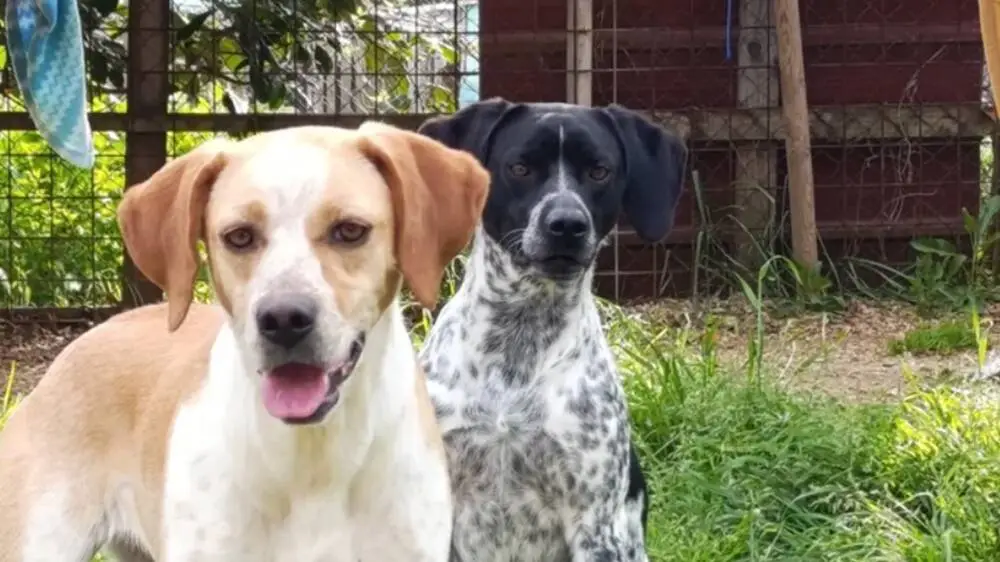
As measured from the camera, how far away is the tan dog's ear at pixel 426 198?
9.68 ft

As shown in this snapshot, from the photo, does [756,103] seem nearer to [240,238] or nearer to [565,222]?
[565,222]

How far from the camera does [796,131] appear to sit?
747cm

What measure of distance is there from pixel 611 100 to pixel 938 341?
78.7 inches

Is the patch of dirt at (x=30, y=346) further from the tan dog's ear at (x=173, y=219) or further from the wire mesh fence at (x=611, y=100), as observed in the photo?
the tan dog's ear at (x=173, y=219)

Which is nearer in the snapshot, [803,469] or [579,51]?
[803,469]

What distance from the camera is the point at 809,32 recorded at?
8.09 metres

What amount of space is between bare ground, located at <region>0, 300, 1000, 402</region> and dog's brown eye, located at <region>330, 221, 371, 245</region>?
3.09 metres

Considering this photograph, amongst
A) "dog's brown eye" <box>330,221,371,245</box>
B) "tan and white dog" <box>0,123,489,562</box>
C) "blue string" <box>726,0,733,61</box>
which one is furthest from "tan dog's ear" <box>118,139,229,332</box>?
"blue string" <box>726,0,733,61</box>

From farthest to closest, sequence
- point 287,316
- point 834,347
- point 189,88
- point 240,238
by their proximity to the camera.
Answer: point 189,88 < point 834,347 < point 240,238 < point 287,316

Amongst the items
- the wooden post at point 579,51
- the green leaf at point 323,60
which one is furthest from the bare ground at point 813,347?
the green leaf at point 323,60

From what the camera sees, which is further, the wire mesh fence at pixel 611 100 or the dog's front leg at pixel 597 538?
the wire mesh fence at pixel 611 100

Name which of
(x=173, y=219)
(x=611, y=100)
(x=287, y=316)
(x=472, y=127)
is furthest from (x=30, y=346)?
(x=287, y=316)

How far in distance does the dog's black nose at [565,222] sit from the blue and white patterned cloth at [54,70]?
1.06 m

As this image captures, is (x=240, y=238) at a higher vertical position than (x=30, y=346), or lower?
higher
